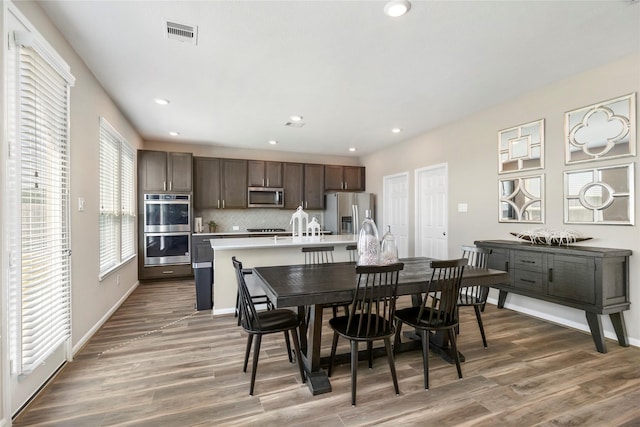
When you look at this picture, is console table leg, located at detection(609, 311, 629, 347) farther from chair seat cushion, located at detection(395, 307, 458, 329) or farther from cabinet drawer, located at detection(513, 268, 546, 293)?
chair seat cushion, located at detection(395, 307, 458, 329)

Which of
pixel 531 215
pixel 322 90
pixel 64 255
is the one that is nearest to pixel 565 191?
pixel 531 215

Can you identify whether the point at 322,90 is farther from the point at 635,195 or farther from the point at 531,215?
the point at 635,195

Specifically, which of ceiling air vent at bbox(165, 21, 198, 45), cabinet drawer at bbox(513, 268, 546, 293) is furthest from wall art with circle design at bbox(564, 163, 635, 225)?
ceiling air vent at bbox(165, 21, 198, 45)

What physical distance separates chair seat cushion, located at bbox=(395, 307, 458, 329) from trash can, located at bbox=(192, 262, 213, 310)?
8.19 feet

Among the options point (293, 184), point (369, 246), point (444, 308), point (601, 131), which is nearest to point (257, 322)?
point (369, 246)

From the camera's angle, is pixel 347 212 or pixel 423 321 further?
pixel 347 212

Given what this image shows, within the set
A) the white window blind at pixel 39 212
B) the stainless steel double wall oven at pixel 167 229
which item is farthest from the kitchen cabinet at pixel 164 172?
the white window blind at pixel 39 212

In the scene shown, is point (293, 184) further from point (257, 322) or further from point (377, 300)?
point (377, 300)

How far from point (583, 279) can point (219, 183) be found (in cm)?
572

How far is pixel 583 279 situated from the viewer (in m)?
2.75

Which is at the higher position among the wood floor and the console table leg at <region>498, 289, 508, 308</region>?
the console table leg at <region>498, 289, 508, 308</region>

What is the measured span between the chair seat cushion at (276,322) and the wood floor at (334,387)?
1.34 ft

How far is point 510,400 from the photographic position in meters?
1.96

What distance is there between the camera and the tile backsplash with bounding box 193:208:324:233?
20.7ft
